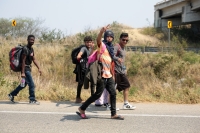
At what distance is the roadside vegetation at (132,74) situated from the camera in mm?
8141

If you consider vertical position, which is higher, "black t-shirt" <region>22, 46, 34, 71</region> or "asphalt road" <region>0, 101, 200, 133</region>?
"black t-shirt" <region>22, 46, 34, 71</region>

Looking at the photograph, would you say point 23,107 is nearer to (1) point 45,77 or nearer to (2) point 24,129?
(2) point 24,129

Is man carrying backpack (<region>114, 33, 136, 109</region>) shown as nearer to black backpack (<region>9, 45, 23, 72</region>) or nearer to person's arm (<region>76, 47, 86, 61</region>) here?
person's arm (<region>76, 47, 86, 61</region>)

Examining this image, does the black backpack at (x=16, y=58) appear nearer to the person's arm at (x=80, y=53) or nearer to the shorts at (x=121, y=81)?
the person's arm at (x=80, y=53)

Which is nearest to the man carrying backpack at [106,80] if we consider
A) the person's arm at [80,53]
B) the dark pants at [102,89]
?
the dark pants at [102,89]

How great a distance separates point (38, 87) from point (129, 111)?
380 centimetres

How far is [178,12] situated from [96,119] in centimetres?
2884

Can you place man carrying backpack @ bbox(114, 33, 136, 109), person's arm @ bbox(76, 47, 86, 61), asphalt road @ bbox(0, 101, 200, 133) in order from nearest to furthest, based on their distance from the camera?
1. asphalt road @ bbox(0, 101, 200, 133)
2. man carrying backpack @ bbox(114, 33, 136, 109)
3. person's arm @ bbox(76, 47, 86, 61)

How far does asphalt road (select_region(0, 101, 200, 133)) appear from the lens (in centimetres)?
520

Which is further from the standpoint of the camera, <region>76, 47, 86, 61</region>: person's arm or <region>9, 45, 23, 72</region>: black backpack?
<region>9, 45, 23, 72</region>: black backpack

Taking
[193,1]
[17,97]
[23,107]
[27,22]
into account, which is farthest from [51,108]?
[27,22]

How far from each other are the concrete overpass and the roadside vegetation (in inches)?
572

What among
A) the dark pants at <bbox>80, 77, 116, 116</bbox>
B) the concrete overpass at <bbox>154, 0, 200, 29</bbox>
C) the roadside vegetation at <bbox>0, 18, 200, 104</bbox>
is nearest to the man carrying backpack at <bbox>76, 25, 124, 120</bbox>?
the dark pants at <bbox>80, 77, 116, 116</bbox>

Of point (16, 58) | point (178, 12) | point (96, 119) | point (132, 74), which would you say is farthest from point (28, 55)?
point (178, 12)
